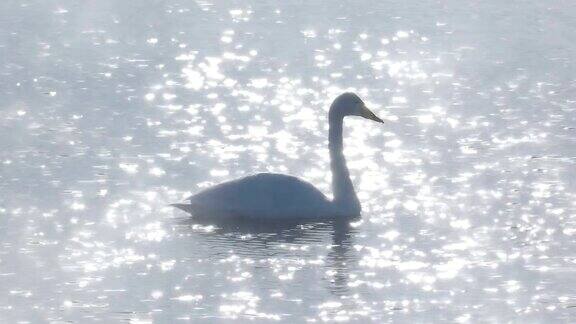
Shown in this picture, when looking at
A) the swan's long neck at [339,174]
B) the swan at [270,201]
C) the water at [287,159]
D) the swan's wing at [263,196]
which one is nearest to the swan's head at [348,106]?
the swan's long neck at [339,174]

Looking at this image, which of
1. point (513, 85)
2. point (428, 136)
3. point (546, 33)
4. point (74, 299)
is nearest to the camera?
point (74, 299)

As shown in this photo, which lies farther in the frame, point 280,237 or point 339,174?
point 339,174

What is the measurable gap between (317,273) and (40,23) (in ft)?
47.2

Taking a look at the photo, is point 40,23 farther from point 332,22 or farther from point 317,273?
point 317,273

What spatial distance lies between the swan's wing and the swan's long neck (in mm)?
313

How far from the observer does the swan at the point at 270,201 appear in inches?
549

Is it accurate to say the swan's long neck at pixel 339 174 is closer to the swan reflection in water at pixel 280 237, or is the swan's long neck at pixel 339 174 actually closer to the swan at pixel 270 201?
the swan at pixel 270 201

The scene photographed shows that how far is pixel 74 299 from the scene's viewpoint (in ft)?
36.7

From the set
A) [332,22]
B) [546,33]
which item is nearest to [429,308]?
[546,33]

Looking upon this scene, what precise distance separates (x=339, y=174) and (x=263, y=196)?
Answer: 984mm

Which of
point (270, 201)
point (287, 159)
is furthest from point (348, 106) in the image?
point (270, 201)

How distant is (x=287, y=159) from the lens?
16203 mm

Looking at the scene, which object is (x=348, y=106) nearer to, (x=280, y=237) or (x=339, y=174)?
(x=339, y=174)

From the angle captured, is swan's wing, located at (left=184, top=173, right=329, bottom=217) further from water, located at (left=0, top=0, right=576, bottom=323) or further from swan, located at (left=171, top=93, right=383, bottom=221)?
water, located at (left=0, top=0, right=576, bottom=323)
